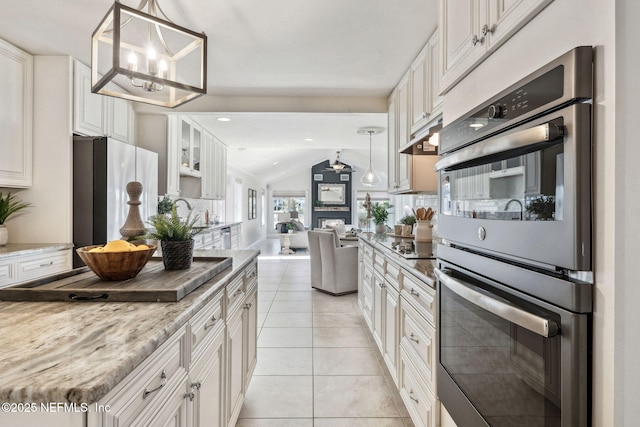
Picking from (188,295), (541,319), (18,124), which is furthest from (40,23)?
(541,319)

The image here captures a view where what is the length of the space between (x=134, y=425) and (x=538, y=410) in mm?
892

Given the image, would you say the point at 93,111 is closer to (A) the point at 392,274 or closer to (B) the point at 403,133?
(B) the point at 403,133

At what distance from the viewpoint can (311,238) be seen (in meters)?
4.89

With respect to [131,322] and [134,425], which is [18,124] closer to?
[131,322]

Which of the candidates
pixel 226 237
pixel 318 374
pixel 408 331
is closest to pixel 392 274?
pixel 408 331

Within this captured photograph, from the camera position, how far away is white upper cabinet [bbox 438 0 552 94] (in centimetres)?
93

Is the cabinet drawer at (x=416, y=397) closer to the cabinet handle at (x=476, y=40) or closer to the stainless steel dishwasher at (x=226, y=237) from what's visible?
the cabinet handle at (x=476, y=40)

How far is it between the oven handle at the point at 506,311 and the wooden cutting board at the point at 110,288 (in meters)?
0.89

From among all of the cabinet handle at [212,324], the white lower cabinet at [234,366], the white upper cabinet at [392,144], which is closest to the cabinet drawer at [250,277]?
the white lower cabinet at [234,366]

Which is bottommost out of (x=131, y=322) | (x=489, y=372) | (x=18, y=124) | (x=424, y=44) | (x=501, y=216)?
(x=489, y=372)

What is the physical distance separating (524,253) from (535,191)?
146 mm

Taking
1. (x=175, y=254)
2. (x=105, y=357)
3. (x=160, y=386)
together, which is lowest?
(x=160, y=386)

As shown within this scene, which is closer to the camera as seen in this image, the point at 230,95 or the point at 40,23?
the point at 40,23

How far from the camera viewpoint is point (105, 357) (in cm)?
70
